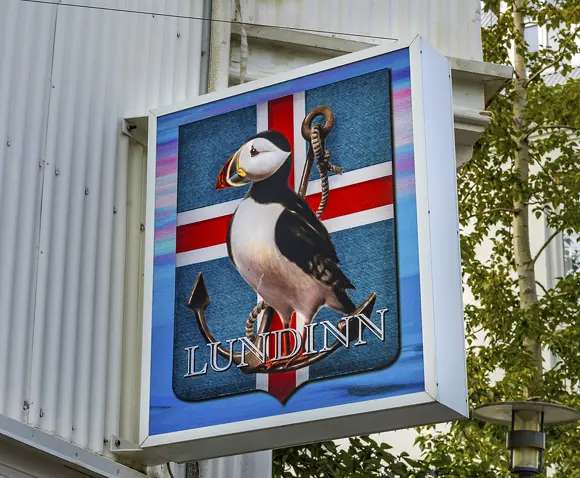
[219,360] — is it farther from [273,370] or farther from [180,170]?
[180,170]

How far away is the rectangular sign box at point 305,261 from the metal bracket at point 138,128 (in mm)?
358

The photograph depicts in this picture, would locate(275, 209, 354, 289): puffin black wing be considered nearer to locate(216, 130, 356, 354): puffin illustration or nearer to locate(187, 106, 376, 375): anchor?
locate(216, 130, 356, 354): puffin illustration

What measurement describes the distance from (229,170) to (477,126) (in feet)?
7.23

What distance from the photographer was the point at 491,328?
49.9 ft

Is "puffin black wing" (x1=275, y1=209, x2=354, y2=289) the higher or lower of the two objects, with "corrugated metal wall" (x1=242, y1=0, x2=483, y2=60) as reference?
lower

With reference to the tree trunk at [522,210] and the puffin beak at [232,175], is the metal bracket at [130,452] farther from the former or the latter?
the tree trunk at [522,210]

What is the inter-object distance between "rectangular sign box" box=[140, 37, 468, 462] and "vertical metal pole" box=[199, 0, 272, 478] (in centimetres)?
104

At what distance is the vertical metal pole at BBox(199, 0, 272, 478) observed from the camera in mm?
8398

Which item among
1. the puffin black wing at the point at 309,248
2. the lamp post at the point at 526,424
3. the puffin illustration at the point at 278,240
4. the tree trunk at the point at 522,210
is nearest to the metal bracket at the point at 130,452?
the puffin illustration at the point at 278,240

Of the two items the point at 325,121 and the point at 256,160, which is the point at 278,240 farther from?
the point at 325,121

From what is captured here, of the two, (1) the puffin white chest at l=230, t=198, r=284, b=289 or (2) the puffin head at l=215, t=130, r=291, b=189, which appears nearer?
(1) the puffin white chest at l=230, t=198, r=284, b=289

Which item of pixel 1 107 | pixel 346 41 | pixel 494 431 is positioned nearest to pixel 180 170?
pixel 1 107

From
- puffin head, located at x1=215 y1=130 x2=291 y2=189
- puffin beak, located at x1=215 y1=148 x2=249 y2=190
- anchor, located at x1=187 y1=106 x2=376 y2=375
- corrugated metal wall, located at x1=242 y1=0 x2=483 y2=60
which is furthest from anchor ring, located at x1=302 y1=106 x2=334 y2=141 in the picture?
corrugated metal wall, located at x1=242 y1=0 x2=483 y2=60

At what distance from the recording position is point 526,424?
10641mm
